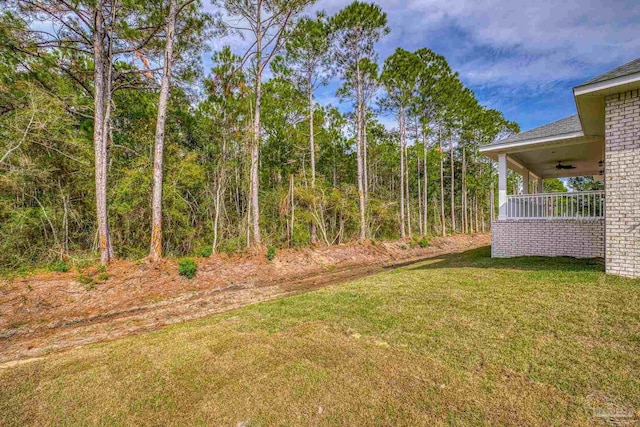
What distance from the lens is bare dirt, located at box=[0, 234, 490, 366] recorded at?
4434mm

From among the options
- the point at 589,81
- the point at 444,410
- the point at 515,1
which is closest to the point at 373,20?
the point at 515,1

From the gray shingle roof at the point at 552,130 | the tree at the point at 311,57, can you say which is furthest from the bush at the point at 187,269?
the gray shingle roof at the point at 552,130

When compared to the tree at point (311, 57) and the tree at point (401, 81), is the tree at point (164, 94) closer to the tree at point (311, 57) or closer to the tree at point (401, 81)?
the tree at point (311, 57)

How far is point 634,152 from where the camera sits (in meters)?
4.47

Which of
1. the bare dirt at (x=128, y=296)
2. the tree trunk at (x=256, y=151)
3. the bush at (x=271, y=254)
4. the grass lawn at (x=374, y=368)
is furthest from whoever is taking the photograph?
the tree trunk at (x=256, y=151)

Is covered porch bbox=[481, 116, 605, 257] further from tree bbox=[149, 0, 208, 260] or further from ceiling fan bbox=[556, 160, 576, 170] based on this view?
tree bbox=[149, 0, 208, 260]

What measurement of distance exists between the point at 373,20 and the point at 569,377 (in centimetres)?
1420

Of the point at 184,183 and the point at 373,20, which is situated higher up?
the point at 373,20

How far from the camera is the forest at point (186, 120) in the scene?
23.3 feet

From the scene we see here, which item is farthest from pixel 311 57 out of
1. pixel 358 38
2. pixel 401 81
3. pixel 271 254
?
pixel 271 254

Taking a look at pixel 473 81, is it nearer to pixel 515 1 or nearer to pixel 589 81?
pixel 515 1

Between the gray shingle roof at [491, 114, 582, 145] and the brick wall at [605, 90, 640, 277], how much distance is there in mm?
2492

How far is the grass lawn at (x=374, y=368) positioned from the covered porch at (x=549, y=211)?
3.21m

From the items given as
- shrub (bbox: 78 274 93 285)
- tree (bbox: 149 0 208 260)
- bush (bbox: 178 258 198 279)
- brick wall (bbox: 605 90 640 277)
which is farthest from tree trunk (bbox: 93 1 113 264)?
brick wall (bbox: 605 90 640 277)
